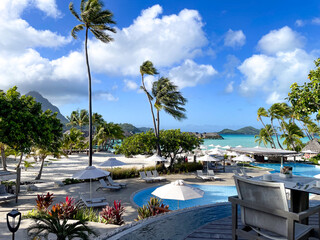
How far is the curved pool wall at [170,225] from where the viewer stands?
379cm

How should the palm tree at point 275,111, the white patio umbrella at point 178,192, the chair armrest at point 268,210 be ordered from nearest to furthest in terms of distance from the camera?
the chair armrest at point 268,210
the white patio umbrella at point 178,192
the palm tree at point 275,111

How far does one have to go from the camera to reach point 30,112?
1408 cm

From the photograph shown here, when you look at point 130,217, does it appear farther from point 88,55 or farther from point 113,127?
point 113,127

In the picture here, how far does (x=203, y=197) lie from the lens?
1359cm

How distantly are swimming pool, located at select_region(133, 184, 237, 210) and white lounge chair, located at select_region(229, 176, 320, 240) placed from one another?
930 centimetres

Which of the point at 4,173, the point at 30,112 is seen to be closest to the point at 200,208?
the point at 4,173

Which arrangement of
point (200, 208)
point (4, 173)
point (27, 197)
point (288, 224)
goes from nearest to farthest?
point (288, 224)
point (200, 208)
point (4, 173)
point (27, 197)

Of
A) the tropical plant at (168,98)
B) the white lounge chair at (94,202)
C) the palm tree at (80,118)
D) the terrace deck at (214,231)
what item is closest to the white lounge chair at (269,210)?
the terrace deck at (214,231)

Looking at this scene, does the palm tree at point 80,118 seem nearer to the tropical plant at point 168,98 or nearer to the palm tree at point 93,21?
the tropical plant at point 168,98

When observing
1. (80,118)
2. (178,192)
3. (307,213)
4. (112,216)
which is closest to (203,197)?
(112,216)

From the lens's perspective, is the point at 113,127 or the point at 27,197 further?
the point at 113,127

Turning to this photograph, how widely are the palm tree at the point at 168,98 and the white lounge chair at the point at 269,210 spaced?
1890cm

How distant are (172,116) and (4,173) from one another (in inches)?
617

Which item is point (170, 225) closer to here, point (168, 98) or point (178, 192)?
point (178, 192)
